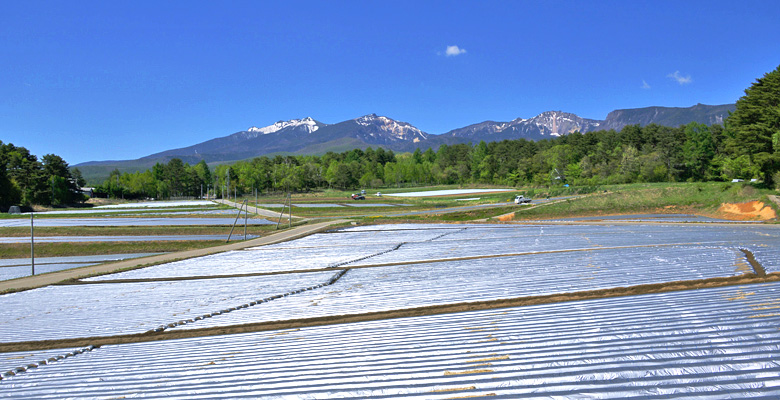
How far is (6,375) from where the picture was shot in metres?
7.30

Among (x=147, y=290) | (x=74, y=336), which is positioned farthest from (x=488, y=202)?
(x=74, y=336)

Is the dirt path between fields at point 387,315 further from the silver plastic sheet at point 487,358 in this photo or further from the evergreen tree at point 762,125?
the evergreen tree at point 762,125

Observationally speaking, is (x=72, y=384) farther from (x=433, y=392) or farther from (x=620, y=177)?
(x=620, y=177)

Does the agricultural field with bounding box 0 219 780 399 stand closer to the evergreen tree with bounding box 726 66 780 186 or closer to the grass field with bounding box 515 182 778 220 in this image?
the grass field with bounding box 515 182 778 220

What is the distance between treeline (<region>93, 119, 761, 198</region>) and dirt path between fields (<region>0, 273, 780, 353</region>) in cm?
5221

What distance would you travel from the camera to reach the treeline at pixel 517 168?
86688mm

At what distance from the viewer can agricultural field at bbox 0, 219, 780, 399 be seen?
192 inches

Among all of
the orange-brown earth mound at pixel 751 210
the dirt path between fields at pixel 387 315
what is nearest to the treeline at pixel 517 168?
the orange-brown earth mound at pixel 751 210

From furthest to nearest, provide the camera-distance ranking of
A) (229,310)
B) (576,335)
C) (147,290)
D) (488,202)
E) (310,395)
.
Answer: (488,202), (147,290), (229,310), (576,335), (310,395)

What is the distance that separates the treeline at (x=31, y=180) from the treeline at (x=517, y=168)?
1563 inches

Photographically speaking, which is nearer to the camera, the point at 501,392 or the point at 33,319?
the point at 501,392

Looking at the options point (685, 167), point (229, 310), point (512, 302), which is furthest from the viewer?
point (685, 167)

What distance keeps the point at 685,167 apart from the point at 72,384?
104611 mm

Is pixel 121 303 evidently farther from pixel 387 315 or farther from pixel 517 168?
pixel 517 168
